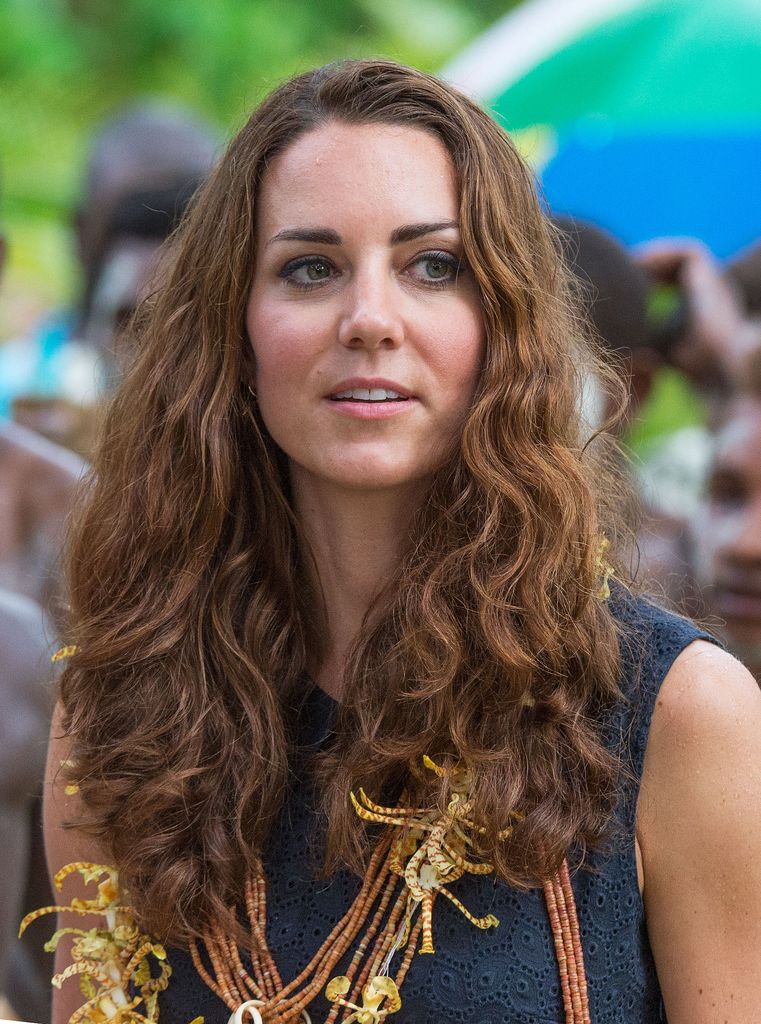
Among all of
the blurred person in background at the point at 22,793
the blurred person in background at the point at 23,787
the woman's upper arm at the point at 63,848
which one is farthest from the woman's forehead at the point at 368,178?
the blurred person in background at the point at 22,793

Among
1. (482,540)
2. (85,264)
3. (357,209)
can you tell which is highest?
(85,264)

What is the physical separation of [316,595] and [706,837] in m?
0.70

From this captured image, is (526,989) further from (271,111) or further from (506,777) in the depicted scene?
(271,111)

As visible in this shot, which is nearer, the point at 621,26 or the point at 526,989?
the point at 526,989

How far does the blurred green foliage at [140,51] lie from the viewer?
12570 millimetres

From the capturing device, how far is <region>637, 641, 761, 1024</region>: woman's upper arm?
1.98m

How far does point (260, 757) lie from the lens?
219 centimetres

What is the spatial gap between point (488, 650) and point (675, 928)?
43 cm

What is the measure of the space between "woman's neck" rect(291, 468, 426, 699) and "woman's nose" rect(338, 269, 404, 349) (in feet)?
0.82

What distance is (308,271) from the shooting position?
→ 2168 millimetres

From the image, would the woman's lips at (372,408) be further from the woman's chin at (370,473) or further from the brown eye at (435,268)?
the brown eye at (435,268)

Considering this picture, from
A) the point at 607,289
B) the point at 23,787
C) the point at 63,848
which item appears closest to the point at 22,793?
the point at 23,787

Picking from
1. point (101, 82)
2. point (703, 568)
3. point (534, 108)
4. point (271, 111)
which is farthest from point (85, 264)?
point (101, 82)

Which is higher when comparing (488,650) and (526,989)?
(488,650)
